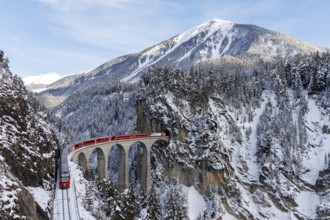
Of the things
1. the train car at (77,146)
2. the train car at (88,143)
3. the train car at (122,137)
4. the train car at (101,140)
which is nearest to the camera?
the train car at (77,146)

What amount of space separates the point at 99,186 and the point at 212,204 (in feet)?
140

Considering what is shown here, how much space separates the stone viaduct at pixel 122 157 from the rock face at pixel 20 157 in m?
17.0

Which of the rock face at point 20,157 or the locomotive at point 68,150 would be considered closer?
the rock face at point 20,157

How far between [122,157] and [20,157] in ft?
152

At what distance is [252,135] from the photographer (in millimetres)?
109500

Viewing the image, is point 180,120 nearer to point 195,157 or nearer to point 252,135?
point 195,157

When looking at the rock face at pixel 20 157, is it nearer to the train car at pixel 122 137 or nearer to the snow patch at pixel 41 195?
the snow patch at pixel 41 195

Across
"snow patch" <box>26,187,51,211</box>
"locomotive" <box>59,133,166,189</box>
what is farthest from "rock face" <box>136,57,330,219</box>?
"snow patch" <box>26,187,51,211</box>

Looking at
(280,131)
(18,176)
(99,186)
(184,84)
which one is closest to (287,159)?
(280,131)

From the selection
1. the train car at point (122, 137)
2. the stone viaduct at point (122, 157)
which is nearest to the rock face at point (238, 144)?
the stone viaduct at point (122, 157)

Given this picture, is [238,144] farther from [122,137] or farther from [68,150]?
[68,150]

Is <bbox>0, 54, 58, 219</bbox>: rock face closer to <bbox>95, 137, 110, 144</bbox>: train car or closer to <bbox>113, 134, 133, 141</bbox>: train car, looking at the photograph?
<bbox>95, 137, 110, 144</bbox>: train car

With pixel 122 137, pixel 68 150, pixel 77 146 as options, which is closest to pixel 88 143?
pixel 77 146

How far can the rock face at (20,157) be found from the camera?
3136 centimetres
